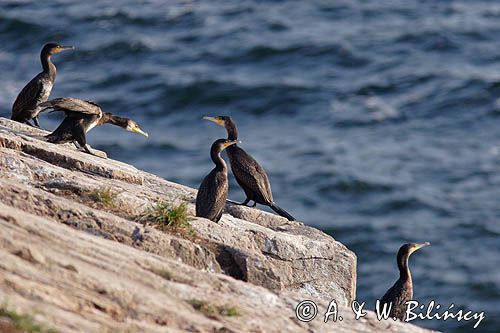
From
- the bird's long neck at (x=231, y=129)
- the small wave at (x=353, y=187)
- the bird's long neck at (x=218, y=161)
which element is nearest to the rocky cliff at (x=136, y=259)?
the bird's long neck at (x=218, y=161)

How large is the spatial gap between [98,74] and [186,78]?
2.43m

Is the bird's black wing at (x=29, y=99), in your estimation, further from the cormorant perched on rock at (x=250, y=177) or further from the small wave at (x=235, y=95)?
the small wave at (x=235, y=95)

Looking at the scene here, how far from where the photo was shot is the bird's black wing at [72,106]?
37.3 feet

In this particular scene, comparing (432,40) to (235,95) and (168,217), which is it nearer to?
(235,95)

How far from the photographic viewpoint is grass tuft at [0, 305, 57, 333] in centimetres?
578

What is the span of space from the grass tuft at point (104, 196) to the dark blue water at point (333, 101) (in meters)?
11.4

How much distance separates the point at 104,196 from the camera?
8.80m

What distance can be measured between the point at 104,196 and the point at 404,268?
4335 millimetres

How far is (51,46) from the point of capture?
15.3 meters

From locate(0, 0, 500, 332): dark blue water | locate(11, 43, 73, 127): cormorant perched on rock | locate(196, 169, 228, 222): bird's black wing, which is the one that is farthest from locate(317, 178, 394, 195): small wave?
locate(196, 169, 228, 222): bird's black wing

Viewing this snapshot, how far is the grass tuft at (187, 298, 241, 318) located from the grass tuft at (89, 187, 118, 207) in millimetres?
1916

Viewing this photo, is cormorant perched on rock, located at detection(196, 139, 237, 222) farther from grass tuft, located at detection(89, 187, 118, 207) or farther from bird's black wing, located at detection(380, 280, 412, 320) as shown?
bird's black wing, located at detection(380, 280, 412, 320)

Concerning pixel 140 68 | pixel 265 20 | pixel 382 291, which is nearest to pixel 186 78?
pixel 140 68

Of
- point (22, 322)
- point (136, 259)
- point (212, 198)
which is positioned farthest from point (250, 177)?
point (22, 322)
